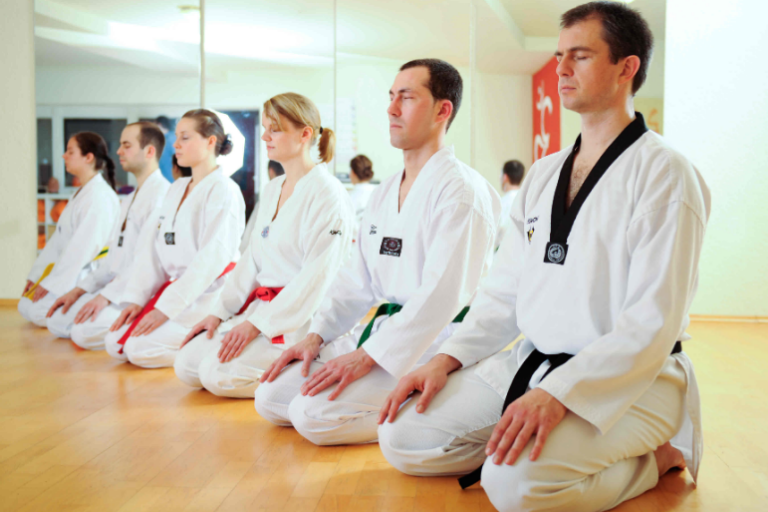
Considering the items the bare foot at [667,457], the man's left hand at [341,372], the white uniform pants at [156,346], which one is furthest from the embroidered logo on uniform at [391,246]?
the white uniform pants at [156,346]

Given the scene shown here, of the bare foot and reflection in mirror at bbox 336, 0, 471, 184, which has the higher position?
reflection in mirror at bbox 336, 0, 471, 184

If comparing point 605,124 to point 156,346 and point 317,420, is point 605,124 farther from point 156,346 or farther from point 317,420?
point 156,346

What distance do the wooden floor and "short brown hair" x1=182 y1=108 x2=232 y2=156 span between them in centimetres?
133

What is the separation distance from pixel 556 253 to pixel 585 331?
206mm

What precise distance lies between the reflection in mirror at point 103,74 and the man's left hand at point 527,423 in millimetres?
4719

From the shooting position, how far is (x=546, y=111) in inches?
215

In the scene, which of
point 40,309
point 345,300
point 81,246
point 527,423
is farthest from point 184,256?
point 527,423

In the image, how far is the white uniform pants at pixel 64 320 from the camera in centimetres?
430

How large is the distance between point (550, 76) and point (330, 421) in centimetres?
420

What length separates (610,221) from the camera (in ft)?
5.14

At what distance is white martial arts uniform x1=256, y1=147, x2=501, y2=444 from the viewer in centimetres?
202

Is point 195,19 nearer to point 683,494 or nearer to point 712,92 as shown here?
point 712,92

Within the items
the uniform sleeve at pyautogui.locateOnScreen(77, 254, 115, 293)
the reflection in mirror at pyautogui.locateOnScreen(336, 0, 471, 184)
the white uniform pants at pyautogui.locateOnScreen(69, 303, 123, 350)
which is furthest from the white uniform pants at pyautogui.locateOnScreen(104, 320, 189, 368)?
the reflection in mirror at pyautogui.locateOnScreen(336, 0, 471, 184)

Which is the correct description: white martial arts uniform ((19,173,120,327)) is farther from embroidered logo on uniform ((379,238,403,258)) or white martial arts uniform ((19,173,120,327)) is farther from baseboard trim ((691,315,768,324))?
baseboard trim ((691,315,768,324))
